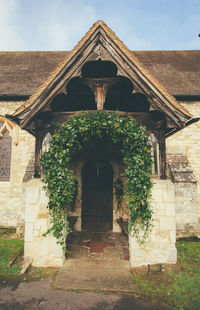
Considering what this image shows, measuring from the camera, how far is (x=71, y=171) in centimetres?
422

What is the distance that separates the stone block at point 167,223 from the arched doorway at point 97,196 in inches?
113

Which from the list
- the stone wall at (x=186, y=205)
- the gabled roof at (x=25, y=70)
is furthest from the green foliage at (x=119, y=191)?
the gabled roof at (x=25, y=70)

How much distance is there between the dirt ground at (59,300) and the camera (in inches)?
110

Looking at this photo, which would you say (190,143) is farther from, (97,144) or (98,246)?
(98,246)

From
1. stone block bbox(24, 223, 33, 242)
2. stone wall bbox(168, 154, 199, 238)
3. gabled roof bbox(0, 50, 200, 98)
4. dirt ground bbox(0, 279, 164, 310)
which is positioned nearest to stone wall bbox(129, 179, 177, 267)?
dirt ground bbox(0, 279, 164, 310)

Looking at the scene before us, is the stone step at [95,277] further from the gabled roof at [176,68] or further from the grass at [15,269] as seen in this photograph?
the gabled roof at [176,68]

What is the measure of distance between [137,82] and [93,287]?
424 cm

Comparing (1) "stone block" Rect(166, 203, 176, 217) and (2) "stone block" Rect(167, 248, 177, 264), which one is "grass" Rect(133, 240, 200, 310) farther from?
(1) "stone block" Rect(166, 203, 176, 217)

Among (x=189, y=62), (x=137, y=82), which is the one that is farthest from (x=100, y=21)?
(x=189, y=62)

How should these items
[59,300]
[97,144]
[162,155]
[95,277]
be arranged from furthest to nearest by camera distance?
[97,144] < [162,155] < [95,277] < [59,300]

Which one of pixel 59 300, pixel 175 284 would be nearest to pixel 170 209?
pixel 175 284

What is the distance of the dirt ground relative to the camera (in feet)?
9.16

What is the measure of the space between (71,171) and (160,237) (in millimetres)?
2545

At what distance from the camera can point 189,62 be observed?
10.8 metres
